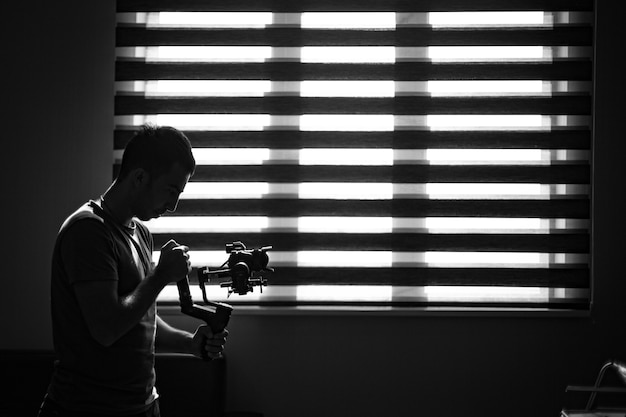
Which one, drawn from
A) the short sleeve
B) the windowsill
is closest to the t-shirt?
the short sleeve

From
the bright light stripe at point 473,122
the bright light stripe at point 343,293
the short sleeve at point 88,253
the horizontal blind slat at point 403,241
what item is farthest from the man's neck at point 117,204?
the bright light stripe at point 473,122

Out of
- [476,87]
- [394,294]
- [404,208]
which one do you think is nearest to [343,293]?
[394,294]

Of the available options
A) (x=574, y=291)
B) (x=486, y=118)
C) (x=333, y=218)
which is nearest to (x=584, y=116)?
(x=486, y=118)

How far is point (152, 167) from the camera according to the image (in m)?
1.67

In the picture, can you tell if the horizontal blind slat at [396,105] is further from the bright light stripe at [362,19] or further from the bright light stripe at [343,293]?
the bright light stripe at [343,293]

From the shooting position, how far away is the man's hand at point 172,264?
1.61 m

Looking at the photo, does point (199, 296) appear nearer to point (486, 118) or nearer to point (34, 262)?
point (34, 262)

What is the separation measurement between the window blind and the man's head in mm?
1297

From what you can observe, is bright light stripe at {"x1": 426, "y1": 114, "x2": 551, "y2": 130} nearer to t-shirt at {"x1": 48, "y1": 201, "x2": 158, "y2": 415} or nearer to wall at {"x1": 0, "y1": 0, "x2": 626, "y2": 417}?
wall at {"x1": 0, "y1": 0, "x2": 626, "y2": 417}

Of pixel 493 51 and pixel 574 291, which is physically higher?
pixel 493 51

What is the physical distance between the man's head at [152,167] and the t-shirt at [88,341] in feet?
0.37

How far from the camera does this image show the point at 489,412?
118 inches

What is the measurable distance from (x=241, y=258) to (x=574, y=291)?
1808mm

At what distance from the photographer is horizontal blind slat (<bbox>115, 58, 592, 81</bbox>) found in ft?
9.87
